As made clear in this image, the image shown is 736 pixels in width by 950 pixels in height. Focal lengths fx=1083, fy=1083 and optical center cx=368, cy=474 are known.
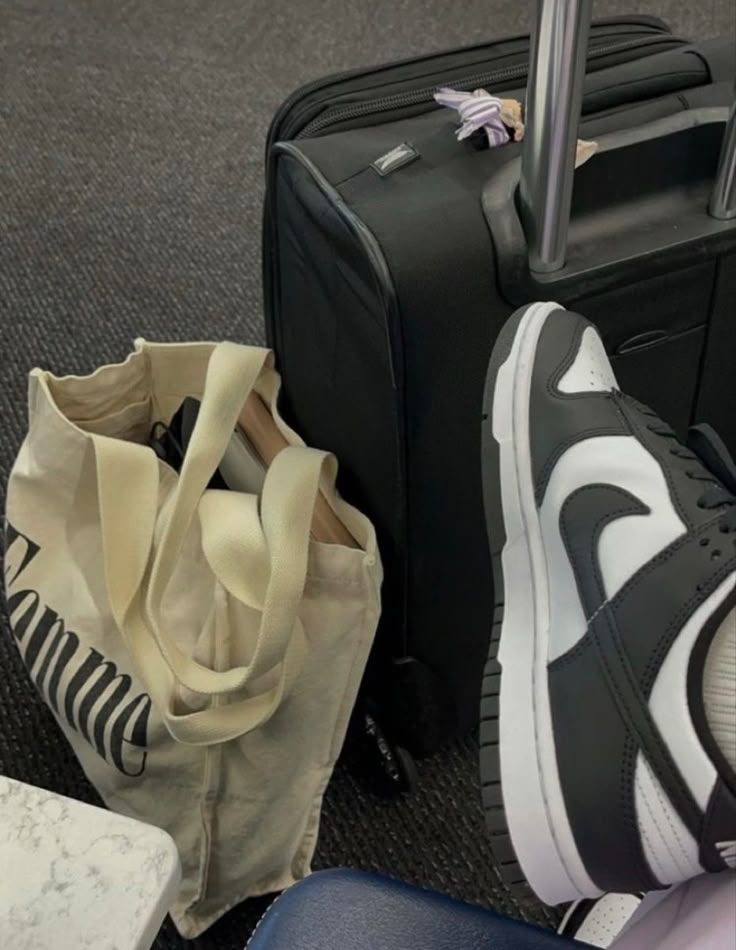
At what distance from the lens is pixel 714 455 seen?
67cm

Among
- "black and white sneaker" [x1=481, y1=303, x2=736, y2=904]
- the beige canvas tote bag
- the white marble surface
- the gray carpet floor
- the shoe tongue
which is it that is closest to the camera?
the white marble surface

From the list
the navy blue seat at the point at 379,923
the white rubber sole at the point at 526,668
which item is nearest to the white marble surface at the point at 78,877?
the navy blue seat at the point at 379,923

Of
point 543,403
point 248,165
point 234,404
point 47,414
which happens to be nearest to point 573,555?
point 543,403

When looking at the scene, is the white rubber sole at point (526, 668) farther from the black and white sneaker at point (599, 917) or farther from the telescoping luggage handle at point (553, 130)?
the black and white sneaker at point (599, 917)

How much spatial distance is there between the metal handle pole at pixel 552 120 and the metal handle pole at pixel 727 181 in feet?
0.37

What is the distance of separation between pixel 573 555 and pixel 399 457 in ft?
0.49

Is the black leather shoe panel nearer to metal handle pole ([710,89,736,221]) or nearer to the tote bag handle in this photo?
the tote bag handle

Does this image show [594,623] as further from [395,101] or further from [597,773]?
[395,101]

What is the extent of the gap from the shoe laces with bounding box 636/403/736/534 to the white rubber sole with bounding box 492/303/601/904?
0.30 feet

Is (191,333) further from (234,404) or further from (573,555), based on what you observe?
(573,555)

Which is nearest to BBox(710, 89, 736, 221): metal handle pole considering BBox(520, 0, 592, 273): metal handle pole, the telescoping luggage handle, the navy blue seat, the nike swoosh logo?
the telescoping luggage handle

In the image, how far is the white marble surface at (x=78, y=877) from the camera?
15.5 inches

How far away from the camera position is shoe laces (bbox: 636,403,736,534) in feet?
2.05

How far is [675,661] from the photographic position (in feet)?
1.81
